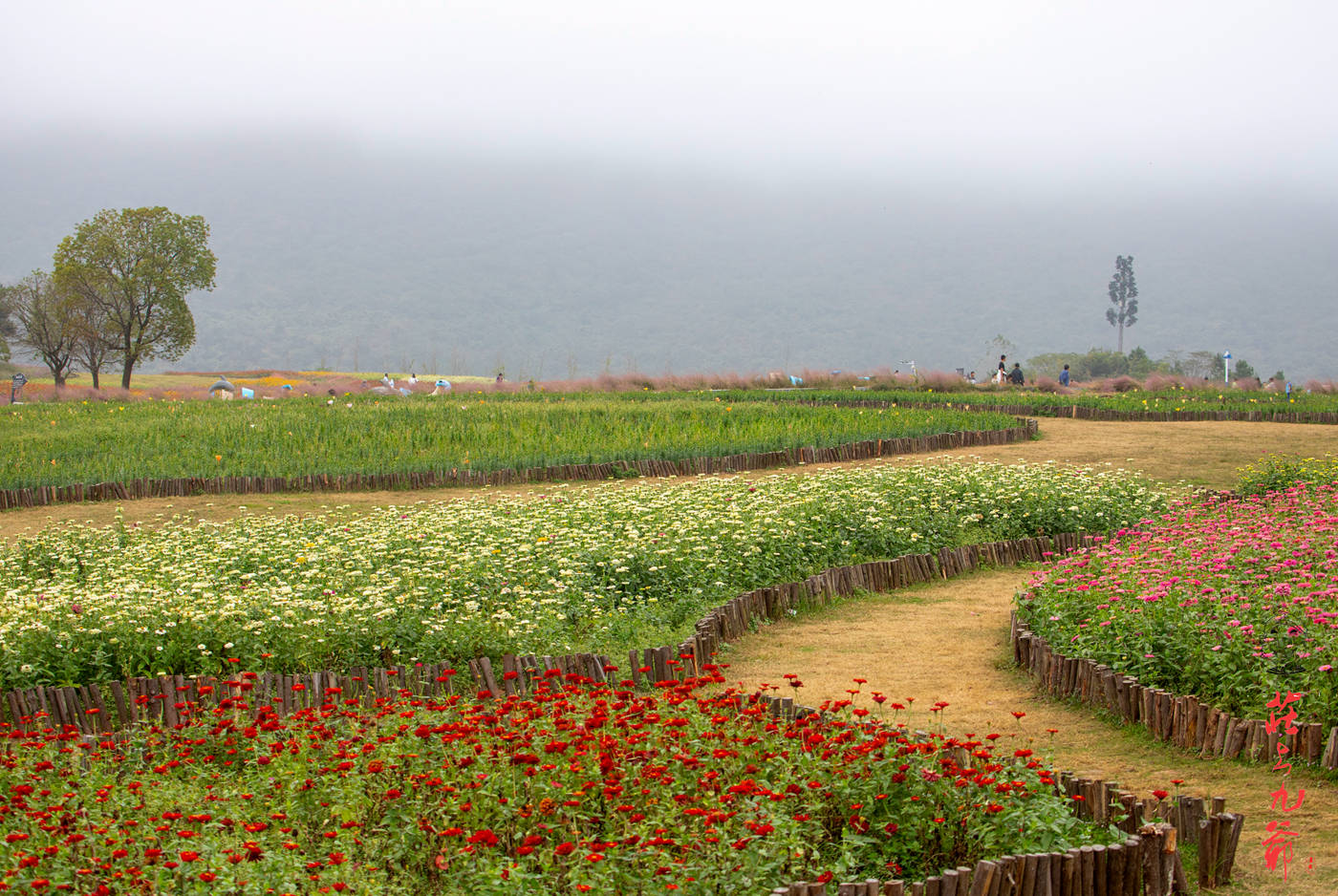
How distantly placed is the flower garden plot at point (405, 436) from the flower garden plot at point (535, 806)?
13.0 metres

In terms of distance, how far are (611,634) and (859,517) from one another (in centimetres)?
459

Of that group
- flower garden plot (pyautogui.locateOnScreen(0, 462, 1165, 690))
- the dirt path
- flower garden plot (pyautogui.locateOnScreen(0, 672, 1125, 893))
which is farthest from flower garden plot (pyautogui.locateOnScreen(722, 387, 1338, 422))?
flower garden plot (pyautogui.locateOnScreen(0, 672, 1125, 893))

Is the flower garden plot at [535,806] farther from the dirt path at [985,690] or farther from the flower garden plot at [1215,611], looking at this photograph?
the flower garden plot at [1215,611]

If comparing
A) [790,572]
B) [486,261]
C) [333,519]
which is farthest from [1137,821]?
[486,261]

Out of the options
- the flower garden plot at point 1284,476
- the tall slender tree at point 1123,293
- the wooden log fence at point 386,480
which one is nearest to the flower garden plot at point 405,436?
the wooden log fence at point 386,480

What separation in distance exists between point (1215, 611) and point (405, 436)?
1620 centimetres

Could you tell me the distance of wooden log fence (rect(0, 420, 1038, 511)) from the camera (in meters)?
17.0

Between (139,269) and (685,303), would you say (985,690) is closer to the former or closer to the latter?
(139,269)

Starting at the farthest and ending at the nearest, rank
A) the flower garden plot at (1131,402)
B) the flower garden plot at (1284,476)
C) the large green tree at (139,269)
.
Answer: the large green tree at (139,269) < the flower garden plot at (1131,402) < the flower garden plot at (1284,476)

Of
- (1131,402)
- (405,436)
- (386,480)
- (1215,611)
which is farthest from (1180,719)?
(1131,402)

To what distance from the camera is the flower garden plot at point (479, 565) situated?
7.58 m

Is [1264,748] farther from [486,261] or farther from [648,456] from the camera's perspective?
[486,261]

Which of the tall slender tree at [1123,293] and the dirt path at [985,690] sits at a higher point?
the tall slender tree at [1123,293]

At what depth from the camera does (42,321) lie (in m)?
57.1
